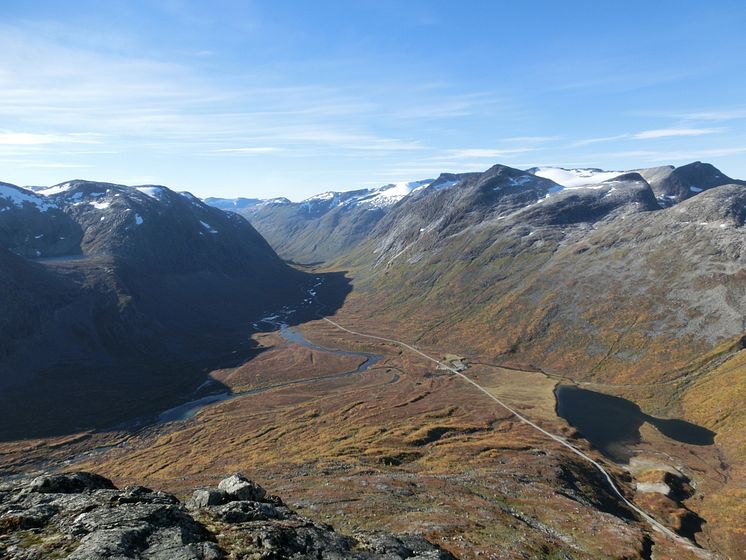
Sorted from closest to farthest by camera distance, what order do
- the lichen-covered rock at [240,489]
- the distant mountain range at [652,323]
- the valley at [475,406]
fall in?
1. the lichen-covered rock at [240,489]
2. the valley at [475,406]
3. the distant mountain range at [652,323]

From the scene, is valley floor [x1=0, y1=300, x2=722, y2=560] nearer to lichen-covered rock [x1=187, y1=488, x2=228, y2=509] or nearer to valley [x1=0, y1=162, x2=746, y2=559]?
valley [x1=0, y1=162, x2=746, y2=559]

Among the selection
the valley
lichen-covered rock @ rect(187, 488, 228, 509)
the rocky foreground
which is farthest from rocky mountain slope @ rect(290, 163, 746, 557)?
lichen-covered rock @ rect(187, 488, 228, 509)

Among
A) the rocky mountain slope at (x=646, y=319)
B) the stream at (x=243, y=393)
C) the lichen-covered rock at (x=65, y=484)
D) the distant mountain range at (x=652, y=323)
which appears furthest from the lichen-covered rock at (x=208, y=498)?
the stream at (x=243, y=393)

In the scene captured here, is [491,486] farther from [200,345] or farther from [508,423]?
[200,345]

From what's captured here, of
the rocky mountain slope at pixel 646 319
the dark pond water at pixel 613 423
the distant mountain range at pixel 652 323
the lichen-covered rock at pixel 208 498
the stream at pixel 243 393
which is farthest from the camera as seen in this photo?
the stream at pixel 243 393

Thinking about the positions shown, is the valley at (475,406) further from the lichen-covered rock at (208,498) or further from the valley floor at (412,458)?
the lichen-covered rock at (208,498)
